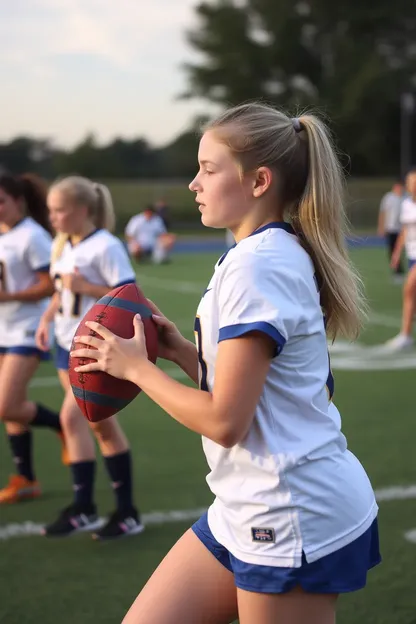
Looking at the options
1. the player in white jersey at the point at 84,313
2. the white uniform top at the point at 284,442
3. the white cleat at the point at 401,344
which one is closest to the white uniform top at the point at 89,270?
the player in white jersey at the point at 84,313

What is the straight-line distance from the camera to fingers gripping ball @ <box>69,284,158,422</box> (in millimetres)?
2365

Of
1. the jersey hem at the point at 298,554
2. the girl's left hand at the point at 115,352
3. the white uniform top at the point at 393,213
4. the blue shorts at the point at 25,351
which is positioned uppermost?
the girl's left hand at the point at 115,352

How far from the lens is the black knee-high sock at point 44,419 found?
17.6 feet

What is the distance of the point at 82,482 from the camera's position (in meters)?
4.72

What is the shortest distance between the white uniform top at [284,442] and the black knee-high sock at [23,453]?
130 inches

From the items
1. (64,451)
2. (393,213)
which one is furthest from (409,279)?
(393,213)

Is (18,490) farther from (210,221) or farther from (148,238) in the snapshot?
(148,238)

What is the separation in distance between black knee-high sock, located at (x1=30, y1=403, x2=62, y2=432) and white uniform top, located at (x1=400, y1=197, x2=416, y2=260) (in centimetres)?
637

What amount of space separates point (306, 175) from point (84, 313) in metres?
2.66

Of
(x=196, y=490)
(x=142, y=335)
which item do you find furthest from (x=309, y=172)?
(x=196, y=490)

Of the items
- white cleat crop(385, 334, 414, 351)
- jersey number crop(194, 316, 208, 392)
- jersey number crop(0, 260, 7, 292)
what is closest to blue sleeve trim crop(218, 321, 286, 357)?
jersey number crop(194, 316, 208, 392)

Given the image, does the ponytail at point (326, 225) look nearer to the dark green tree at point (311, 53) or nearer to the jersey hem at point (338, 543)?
the jersey hem at point (338, 543)

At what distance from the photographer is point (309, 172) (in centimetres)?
232

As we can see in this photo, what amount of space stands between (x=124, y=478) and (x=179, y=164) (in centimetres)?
5502
